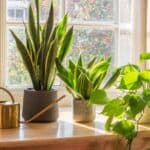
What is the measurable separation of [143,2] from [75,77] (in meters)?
0.71

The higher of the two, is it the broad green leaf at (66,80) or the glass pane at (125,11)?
the glass pane at (125,11)

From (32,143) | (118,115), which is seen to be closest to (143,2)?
(118,115)

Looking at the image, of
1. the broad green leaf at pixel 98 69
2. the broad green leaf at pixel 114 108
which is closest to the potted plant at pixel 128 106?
the broad green leaf at pixel 114 108

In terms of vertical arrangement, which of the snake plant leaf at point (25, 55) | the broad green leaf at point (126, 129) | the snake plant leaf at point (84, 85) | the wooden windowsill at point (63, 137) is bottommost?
the wooden windowsill at point (63, 137)

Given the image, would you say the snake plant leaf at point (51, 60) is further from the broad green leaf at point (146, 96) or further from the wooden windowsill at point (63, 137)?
the broad green leaf at point (146, 96)

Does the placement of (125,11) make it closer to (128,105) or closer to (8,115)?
(128,105)

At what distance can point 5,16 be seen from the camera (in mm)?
2162

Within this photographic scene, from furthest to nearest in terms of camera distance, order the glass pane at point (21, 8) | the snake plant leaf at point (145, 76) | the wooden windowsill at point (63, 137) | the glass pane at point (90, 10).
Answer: the glass pane at point (90, 10) < the glass pane at point (21, 8) < the snake plant leaf at point (145, 76) < the wooden windowsill at point (63, 137)

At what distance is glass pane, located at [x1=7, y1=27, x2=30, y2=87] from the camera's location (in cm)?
220

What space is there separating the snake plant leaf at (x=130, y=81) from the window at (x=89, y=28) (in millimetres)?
656

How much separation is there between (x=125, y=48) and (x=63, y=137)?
92 centimetres

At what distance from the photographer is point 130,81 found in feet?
5.51

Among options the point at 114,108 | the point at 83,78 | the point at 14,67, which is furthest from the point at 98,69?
the point at 14,67

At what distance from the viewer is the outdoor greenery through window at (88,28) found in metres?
2.21
